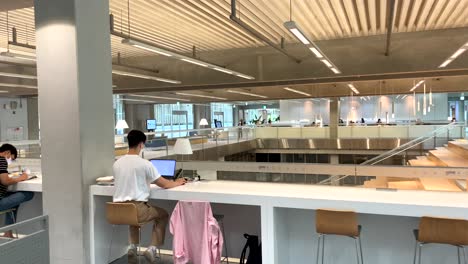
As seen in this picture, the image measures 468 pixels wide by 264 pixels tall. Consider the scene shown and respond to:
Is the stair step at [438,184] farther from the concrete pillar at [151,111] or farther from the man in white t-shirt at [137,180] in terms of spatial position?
the concrete pillar at [151,111]

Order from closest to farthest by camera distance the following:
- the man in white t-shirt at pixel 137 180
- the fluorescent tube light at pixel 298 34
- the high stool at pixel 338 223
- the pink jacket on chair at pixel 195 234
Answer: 1. the high stool at pixel 338 223
2. the pink jacket on chair at pixel 195 234
3. the man in white t-shirt at pixel 137 180
4. the fluorescent tube light at pixel 298 34

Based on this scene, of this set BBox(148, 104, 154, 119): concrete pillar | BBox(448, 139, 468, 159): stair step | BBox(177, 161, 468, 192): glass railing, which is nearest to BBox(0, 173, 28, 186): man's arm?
BBox(177, 161, 468, 192): glass railing

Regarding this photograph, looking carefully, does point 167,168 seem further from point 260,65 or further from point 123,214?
point 260,65

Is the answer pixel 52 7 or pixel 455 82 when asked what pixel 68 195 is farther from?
pixel 455 82

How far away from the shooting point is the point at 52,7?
11.7 feet

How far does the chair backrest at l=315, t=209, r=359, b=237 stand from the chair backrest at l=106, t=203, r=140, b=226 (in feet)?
4.92

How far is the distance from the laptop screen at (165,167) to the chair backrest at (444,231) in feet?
7.80

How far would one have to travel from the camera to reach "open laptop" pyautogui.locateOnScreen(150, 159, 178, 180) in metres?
3.94

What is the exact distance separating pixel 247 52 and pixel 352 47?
8.00 ft

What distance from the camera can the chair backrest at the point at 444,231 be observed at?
2.43 metres

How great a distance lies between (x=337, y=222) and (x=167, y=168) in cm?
193

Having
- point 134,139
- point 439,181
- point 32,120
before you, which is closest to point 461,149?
point 439,181

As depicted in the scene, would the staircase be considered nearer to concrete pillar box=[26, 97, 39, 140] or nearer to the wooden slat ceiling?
the wooden slat ceiling

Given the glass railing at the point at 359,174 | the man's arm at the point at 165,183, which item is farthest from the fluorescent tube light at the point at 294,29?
the man's arm at the point at 165,183
